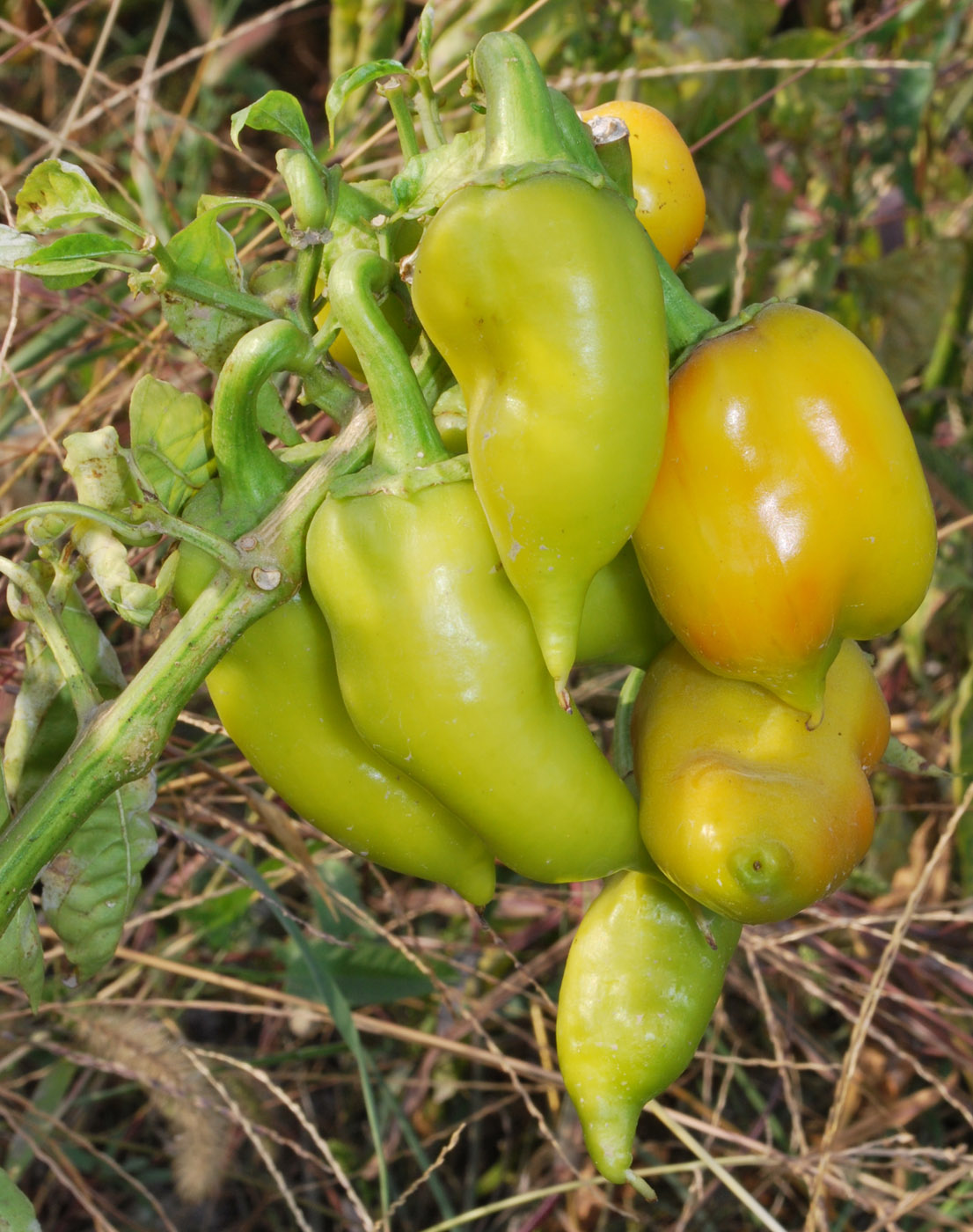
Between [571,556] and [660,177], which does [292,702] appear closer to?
[571,556]

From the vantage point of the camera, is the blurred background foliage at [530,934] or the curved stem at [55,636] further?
the blurred background foliage at [530,934]

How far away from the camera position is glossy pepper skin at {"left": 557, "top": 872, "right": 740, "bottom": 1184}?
0.68 meters

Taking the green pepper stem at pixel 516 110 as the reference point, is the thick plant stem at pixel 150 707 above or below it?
below

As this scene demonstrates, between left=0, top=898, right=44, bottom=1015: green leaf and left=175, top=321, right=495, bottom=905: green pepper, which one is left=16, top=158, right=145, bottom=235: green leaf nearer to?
left=175, top=321, right=495, bottom=905: green pepper

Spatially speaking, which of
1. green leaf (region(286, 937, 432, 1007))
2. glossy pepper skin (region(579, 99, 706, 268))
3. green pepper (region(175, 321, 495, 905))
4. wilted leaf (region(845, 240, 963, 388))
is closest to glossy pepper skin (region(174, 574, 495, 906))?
green pepper (region(175, 321, 495, 905))

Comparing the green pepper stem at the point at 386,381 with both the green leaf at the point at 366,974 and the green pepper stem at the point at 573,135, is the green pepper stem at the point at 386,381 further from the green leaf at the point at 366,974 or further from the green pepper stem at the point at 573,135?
the green leaf at the point at 366,974

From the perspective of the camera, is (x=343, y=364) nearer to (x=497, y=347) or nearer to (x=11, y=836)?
(x=497, y=347)

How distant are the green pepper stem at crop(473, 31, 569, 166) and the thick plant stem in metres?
0.17

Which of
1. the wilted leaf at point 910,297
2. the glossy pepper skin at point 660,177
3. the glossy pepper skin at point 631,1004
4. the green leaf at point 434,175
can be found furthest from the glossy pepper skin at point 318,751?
the wilted leaf at point 910,297

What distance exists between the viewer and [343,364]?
74 centimetres

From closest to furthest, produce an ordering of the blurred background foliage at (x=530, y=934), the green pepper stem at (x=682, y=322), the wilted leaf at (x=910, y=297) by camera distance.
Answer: the green pepper stem at (x=682, y=322) < the blurred background foliage at (x=530, y=934) < the wilted leaf at (x=910, y=297)

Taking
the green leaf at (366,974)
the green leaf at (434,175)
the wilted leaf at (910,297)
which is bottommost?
the green leaf at (366,974)

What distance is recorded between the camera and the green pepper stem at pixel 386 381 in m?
0.58

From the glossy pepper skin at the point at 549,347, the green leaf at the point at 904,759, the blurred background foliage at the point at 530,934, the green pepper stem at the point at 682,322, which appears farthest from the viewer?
the blurred background foliage at the point at 530,934
